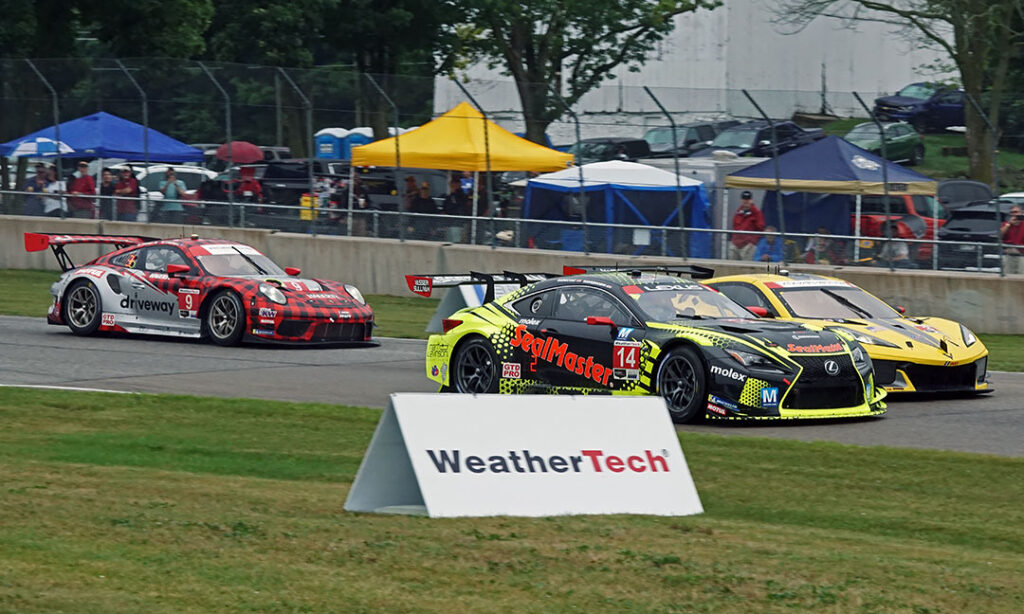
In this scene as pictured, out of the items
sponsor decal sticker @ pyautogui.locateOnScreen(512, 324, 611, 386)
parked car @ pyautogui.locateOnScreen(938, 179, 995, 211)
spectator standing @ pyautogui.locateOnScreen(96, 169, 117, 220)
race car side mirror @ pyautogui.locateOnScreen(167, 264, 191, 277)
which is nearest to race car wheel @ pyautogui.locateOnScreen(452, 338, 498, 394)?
sponsor decal sticker @ pyautogui.locateOnScreen(512, 324, 611, 386)

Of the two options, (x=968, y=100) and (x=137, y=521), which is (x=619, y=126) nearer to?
(x=968, y=100)

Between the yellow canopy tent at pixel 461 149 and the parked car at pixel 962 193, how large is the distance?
6.66 metres

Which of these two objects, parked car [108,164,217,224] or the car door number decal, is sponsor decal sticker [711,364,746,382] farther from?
parked car [108,164,217,224]

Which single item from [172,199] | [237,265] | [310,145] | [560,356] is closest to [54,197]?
[172,199]

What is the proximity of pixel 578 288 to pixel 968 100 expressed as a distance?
10636 millimetres

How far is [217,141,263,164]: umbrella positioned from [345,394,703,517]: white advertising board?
20.6 meters

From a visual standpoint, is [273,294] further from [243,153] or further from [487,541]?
[487,541]

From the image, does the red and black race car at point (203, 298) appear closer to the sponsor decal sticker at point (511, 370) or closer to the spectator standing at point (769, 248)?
the sponsor decal sticker at point (511, 370)

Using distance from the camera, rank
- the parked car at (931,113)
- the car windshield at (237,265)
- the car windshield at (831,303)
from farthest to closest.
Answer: the parked car at (931,113) < the car windshield at (237,265) < the car windshield at (831,303)

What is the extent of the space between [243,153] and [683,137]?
8.66 m

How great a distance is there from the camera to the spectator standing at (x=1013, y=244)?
21109 mm

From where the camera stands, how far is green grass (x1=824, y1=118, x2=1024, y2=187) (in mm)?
21688

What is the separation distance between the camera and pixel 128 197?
29172 millimetres

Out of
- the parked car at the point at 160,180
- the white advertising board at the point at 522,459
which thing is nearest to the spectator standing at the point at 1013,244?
the white advertising board at the point at 522,459
